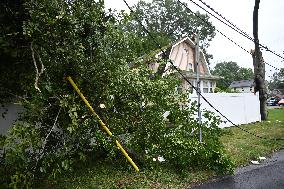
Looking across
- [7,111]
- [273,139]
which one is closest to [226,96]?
[273,139]

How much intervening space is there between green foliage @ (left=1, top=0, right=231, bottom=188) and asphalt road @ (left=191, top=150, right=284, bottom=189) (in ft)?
1.38

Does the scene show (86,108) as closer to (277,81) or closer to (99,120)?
(99,120)

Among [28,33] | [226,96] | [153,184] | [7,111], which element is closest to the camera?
[28,33]

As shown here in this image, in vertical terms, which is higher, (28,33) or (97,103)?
(28,33)

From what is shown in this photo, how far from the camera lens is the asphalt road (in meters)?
6.77

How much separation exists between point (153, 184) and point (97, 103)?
2243mm

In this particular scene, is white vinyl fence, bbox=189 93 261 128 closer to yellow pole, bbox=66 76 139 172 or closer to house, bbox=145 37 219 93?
yellow pole, bbox=66 76 139 172

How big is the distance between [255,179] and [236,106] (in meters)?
8.77

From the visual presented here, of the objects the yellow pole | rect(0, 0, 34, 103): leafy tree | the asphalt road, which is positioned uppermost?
rect(0, 0, 34, 103): leafy tree

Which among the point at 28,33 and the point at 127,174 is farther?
the point at 127,174

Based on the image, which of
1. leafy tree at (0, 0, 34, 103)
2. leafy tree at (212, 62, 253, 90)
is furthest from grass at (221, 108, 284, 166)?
leafy tree at (212, 62, 253, 90)

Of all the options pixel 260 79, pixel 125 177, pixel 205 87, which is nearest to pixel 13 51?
pixel 125 177

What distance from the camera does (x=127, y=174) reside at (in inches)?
287

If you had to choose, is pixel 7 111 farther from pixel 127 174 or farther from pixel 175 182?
pixel 175 182
